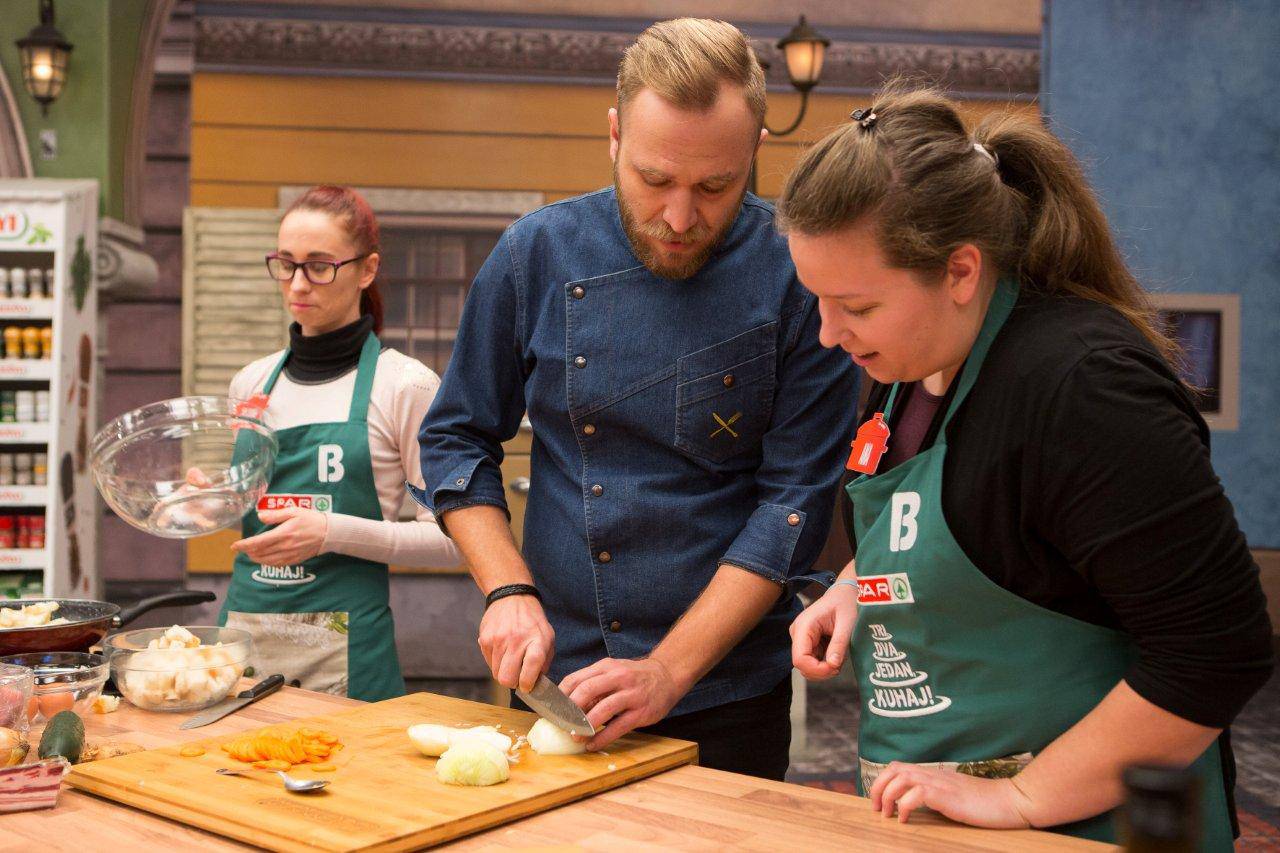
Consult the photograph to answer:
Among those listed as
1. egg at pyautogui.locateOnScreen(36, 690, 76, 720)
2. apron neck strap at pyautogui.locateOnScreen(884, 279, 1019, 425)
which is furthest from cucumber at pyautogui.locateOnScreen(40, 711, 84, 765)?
apron neck strap at pyautogui.locateOnScreen(884, 279, 1019, 425)

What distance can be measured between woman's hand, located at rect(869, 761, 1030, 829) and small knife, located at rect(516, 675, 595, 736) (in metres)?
0.37

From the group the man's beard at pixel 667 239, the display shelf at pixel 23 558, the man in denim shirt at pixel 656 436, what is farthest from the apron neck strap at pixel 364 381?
the display shelf at pixel 23 558

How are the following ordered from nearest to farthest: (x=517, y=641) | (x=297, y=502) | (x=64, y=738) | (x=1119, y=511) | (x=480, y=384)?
(x=1119, y=511), (x=64, y=738), (x=517, y=641), (x=480, y=384), (x=297, y=502)

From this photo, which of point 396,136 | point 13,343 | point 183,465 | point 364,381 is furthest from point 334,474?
point 396,136

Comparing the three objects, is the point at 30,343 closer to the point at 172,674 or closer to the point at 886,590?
the point at 172,674

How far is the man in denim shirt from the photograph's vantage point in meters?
1.77

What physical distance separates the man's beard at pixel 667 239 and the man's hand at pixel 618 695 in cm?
58

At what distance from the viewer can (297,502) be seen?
2.47 m

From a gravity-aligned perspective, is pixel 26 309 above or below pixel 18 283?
below

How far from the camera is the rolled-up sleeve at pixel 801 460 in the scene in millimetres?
1734

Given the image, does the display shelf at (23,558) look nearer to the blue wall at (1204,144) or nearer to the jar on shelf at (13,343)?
the jar on shelf at (13,343)

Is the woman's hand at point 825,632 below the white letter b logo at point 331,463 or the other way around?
below

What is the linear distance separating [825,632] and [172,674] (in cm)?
93

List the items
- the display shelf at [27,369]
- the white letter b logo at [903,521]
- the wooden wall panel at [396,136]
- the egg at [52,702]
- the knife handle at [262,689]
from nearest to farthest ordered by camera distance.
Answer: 1. the white letter b logo at [903,521]
2. the egg at [52,702]
3. the knife handle at [262,689]
4. the display shelf at [27,369]
5. the wooden wall panel at [396,136]
